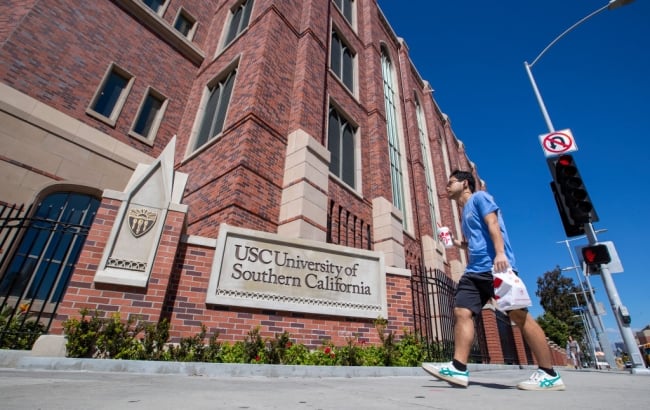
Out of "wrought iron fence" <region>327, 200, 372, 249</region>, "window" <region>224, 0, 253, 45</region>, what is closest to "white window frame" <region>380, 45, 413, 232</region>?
"wrought iron fence" <region>327, 200, 372, 249</region>

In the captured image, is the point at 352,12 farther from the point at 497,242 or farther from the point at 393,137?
the point at 497,242

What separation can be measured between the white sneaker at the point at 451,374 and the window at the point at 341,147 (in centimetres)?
778

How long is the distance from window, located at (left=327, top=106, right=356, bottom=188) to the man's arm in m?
7.30

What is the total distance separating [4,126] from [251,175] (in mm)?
5781

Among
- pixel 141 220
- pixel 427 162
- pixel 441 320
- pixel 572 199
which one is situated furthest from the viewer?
pixel 427 162

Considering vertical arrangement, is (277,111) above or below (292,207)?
above

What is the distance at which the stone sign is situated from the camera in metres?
4.95

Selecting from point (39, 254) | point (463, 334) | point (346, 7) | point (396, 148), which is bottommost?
point (463, 334)

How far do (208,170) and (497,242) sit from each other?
7.07m

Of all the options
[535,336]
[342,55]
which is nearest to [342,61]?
[342,55]

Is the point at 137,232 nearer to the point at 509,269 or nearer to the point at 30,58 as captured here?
the point at 509,269

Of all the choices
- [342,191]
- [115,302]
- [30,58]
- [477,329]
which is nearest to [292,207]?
[342,191]

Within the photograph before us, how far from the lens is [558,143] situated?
717 cm

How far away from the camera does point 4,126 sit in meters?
7.25
